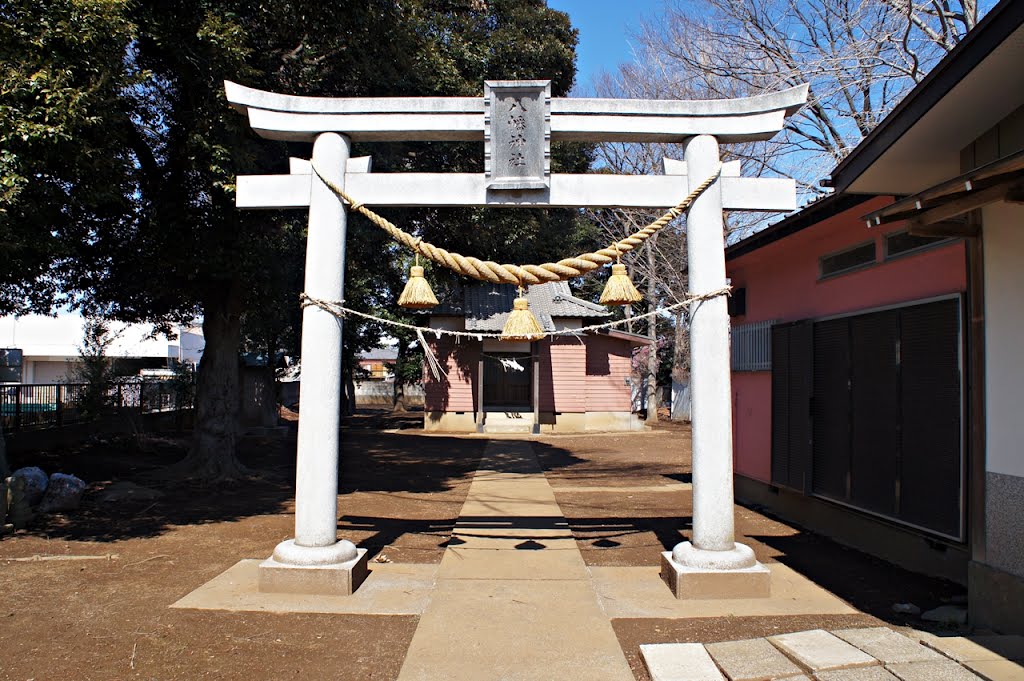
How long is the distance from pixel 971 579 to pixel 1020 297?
6.37 ft

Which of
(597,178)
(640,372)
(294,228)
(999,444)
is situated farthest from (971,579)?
(640,372)

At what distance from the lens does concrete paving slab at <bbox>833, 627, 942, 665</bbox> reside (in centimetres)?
392

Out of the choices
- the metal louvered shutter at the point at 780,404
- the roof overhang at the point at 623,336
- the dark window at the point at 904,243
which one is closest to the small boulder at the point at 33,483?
the metal louvered shutter at the point at 780,404

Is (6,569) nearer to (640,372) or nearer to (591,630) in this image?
(591,630)

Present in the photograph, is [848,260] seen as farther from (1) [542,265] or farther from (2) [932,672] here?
(2) [932,672]

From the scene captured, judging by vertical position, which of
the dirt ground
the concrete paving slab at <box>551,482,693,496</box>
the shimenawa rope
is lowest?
the concrete paving slab at <box>551,482,693,496</box>

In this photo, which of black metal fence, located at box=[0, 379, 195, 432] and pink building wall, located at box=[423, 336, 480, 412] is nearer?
black metal fence, located at box=[0, 379, 195, 432]

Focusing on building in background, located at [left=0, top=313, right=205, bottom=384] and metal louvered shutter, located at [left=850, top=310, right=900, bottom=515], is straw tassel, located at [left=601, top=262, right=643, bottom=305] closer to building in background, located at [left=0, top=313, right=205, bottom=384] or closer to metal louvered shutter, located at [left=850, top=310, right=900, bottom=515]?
metal louvered shutter, located at [left=850, top=310, right=900, bottom=515]

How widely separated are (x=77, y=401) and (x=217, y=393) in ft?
20.4

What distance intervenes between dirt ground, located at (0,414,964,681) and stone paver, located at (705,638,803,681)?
0.32 meters

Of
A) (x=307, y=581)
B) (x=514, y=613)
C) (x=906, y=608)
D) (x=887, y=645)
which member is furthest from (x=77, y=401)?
(x=887, y=645)

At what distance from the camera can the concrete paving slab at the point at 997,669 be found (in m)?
3.61

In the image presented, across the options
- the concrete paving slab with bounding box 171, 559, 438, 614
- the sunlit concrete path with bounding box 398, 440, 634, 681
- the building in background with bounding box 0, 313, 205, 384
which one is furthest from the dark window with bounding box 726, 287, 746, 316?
the building in background with bounding box 0, 313, 205, 384

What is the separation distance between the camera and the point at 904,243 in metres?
6.45
